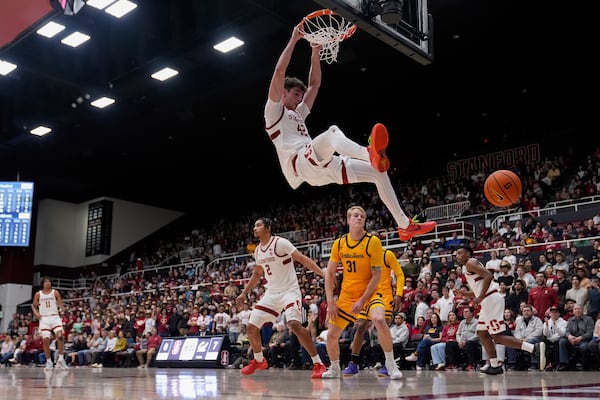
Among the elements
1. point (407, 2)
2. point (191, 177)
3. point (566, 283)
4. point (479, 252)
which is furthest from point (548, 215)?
point (191, 177)

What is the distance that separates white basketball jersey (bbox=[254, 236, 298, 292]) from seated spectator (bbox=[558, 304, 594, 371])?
208 inches

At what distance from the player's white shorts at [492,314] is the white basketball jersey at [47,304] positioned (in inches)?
337

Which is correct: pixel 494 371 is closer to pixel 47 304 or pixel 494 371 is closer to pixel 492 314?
pixel 492 314

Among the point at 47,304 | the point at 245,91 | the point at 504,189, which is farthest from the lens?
the point at 245,91

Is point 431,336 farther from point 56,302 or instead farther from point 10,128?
point 10,128

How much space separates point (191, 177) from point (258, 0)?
16896mm

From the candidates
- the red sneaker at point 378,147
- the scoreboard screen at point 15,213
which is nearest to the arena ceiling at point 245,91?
the scoreboard screen at point 15,213

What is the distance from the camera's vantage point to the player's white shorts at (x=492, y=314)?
7.99 meters

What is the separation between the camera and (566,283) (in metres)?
11.5

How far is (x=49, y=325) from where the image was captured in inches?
495

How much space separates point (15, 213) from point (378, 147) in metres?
21.2

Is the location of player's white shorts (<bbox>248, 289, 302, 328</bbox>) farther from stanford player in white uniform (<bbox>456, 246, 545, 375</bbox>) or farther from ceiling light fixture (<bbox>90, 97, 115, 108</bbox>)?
ceiling light fixture (<bbox>90, 97, 115, 108</bbox>)

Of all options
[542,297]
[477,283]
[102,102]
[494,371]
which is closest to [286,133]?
[477,283]

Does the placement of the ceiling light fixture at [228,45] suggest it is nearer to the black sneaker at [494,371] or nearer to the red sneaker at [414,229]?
the black sneaker at [494,371]
